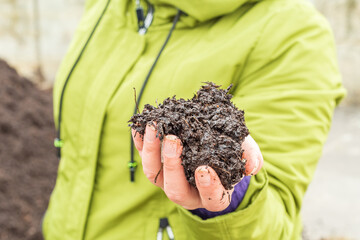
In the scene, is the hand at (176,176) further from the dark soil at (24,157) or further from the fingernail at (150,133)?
the dark soil at (24,157)

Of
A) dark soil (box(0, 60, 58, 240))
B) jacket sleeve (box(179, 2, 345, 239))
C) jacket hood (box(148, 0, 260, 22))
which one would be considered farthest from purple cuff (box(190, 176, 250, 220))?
dark soil (box(0, 60, 58, 240))

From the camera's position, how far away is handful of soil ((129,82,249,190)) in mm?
823

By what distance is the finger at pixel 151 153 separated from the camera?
79 centimetres

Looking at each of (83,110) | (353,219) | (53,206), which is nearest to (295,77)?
(83,110)

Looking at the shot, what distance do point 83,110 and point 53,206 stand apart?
1.49 ft

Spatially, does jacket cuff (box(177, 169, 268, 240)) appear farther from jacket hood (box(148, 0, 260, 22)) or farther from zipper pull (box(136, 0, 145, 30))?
zipper pull (box(136, 0, 145, 30))

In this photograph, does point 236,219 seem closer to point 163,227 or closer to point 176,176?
point 176,176

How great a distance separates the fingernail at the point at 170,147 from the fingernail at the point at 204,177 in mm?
60

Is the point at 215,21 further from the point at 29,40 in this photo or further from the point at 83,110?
the point at 29,40

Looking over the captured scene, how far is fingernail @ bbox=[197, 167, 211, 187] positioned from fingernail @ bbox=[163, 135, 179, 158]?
6 centimetres

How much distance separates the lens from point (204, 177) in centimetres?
76

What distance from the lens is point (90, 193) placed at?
52.3 inches

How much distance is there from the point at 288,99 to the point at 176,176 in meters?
0.50

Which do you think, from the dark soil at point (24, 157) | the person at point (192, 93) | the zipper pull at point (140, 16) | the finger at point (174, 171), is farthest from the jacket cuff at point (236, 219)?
the dark soil at point (24, 157)
